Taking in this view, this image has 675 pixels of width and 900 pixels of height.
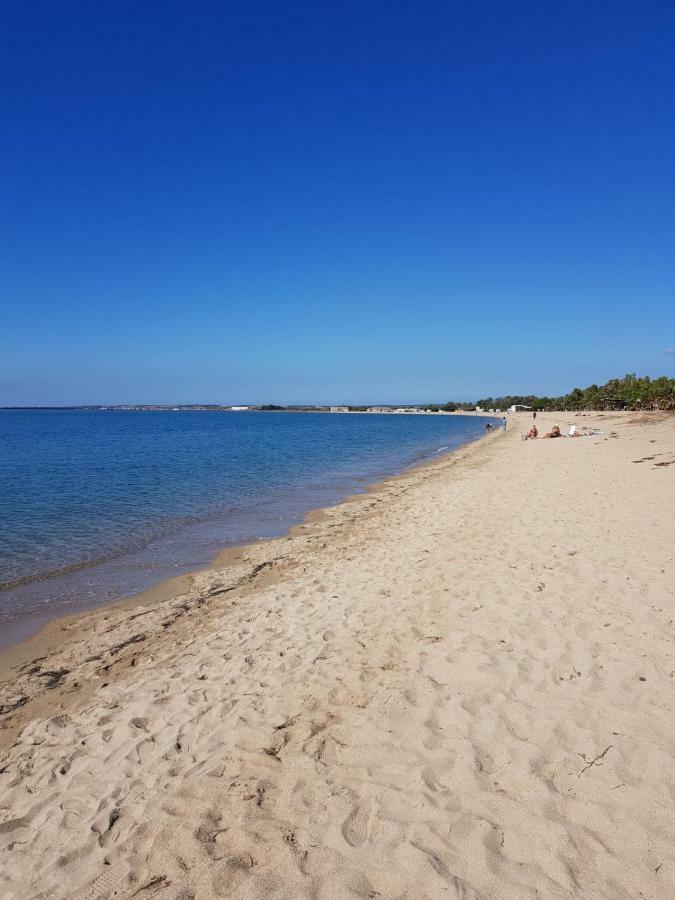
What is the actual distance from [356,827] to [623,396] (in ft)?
312

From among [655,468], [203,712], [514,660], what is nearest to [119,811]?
[203,712]

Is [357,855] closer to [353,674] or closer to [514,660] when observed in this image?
[353,674]

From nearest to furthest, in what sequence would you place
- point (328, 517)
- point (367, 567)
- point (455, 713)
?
point (455, 713) → point (367, 567) → point (328, 517)

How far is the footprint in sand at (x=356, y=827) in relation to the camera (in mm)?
3283

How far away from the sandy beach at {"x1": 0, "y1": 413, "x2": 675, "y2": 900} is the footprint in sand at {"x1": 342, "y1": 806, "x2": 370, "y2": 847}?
14mm

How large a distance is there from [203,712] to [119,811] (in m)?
1.28

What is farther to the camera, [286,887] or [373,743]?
[373,743]

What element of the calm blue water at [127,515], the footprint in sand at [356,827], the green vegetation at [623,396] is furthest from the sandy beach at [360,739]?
the green vegetation at [623,396]

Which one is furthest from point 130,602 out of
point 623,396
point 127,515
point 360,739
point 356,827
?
point 623,396

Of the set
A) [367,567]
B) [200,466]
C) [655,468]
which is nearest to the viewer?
[367,567]

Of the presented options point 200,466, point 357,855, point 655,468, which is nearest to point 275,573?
point 357,855

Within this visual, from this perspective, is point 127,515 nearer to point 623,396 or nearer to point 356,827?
point 356,827

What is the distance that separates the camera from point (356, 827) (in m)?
3.38

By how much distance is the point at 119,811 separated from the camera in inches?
145
